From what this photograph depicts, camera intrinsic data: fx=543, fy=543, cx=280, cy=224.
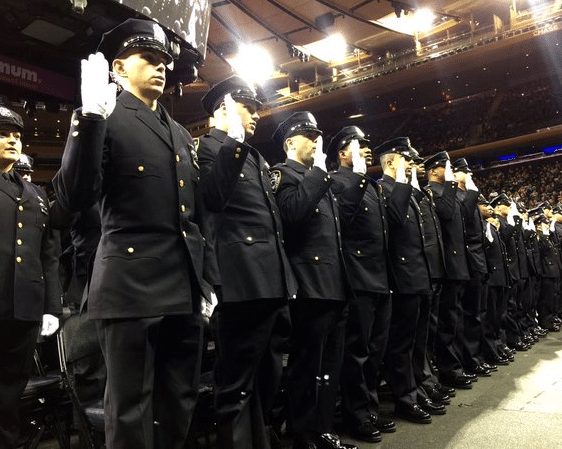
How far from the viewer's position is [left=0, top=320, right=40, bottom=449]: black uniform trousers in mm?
A: 2266

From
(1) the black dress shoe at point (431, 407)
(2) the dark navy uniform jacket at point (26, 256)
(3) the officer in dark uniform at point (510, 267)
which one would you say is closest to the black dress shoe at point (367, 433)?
(1) the black dress shoe at point (431, 407)

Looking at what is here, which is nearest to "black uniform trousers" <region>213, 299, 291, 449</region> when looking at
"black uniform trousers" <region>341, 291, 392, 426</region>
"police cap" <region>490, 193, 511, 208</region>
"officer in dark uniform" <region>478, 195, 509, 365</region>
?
"black uniform trousers" <region>341, 291, 392, 426</region>

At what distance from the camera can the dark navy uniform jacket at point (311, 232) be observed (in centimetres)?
248

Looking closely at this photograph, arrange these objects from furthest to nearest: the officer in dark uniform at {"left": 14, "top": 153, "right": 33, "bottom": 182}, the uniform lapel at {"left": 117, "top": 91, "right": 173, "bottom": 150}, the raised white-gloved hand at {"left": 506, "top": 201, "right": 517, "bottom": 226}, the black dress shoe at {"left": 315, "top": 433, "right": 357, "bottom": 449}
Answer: the raised white-gloved hand at {"left": 506, "top": 201, "right": 517, "bottom": 226}, the officer in dark uniform at {"left": 14, "top": 153, "right": 33, "bottom": 182}, the black dress shoe at {"left": 315, "top": 433, "right": 357, "bottom": 449}, the uniform lapel at {"left": 117, "top": 91, "right": 173, "bottom": 150}

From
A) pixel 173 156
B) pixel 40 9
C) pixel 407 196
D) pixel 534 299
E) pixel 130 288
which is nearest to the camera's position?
pixel 130 288

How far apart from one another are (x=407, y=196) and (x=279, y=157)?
18.1m

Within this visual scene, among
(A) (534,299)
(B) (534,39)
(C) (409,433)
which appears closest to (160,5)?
(C) (409,433)

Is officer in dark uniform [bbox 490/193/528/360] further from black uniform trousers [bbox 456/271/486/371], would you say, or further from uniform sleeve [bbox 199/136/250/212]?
uniform sleeve [bbox 199/136/250/212]

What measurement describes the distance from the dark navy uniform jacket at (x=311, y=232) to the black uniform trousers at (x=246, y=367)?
1.07 feet

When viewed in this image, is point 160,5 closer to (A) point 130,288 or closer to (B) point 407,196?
(B) point 407,196

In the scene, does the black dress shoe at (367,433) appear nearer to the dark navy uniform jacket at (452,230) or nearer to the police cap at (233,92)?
the dark navy uniform jacket at (452,230)

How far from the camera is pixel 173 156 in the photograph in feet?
5.72

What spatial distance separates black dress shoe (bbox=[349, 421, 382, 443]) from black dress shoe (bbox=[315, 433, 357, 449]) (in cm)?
24

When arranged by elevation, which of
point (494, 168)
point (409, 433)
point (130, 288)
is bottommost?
point (409, 433)
